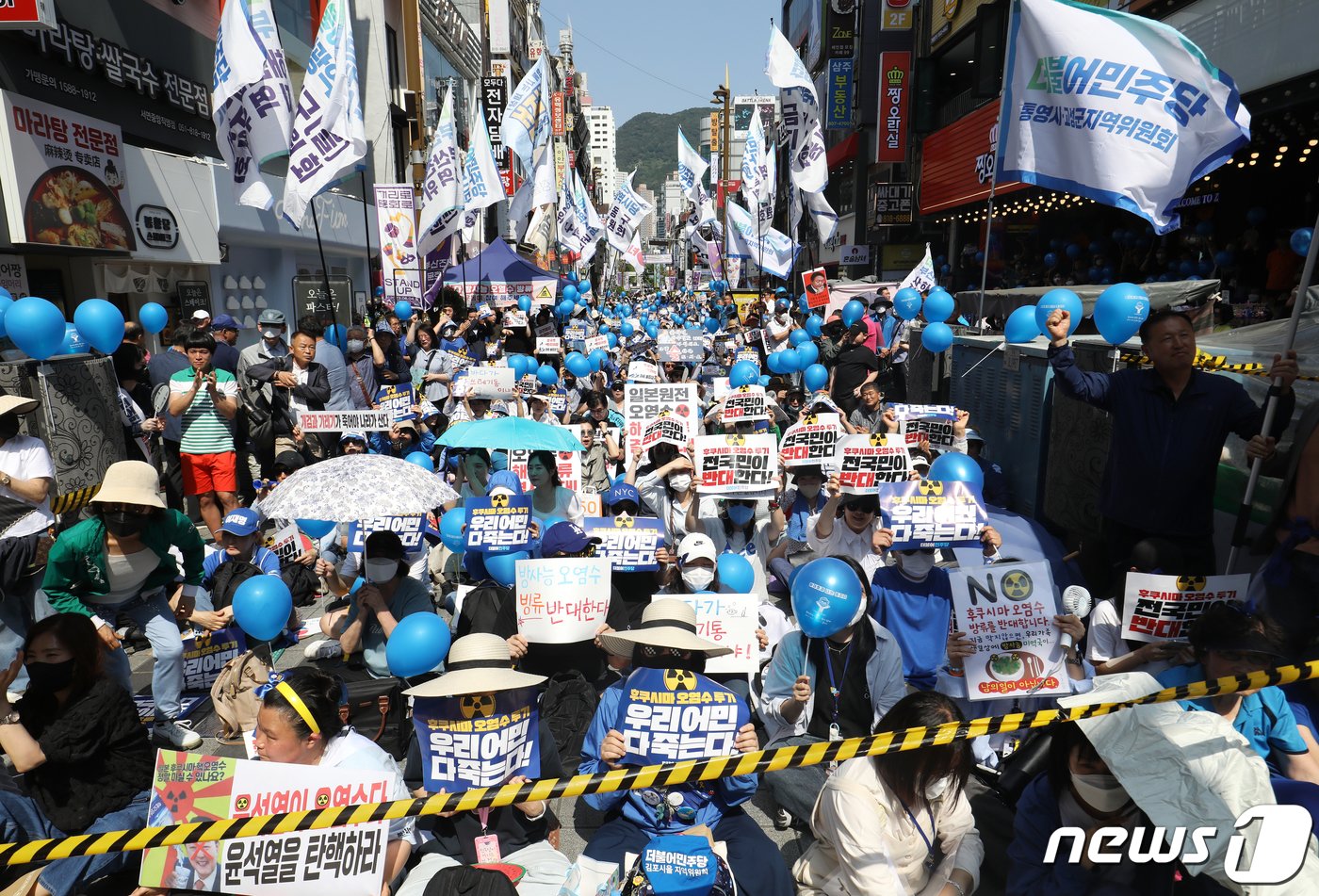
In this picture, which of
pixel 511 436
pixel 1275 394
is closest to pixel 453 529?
pixel 511 436

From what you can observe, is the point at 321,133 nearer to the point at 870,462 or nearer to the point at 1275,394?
the point at 870,462

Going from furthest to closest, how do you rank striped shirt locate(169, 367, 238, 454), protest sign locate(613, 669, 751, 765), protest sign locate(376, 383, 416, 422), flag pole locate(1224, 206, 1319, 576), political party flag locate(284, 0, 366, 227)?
political party flag locate(284, 0, 366, 227) → protest sign locate(376, 383, 416, 422) → striped shirt locate(169, 367, 238, 454) → flag pole locate(1224, 206, 1319, 576) → protest sign locate(613, 669, 751, 765)

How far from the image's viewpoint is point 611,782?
10.1 ft

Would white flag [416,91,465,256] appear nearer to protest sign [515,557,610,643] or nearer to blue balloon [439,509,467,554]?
blue balloon [439,509,467,554]

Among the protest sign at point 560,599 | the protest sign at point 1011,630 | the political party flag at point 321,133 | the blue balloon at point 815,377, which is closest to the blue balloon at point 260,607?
the protest sign at point 560,599

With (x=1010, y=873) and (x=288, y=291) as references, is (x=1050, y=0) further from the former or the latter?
(x=288, y=291)

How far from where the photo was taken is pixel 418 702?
11.3 ft

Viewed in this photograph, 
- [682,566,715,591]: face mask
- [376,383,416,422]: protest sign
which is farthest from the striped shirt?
[682,566,715,591]: face mask

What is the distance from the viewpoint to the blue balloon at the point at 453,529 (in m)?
6.15

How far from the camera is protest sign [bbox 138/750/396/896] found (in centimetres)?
289

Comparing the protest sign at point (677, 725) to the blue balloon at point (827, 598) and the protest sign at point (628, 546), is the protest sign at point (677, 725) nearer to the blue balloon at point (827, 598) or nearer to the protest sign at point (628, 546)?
the blue balloon at point (827, 598)

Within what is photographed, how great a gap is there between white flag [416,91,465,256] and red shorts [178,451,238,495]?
25.8 feet

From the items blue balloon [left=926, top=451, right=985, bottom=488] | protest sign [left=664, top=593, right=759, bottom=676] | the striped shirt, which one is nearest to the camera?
protest sign [left=664, top=593, right=759, bottom=676]

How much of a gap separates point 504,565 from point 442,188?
10.6 metres
